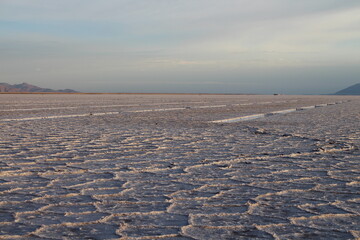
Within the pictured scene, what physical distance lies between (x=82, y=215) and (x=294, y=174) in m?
1.68

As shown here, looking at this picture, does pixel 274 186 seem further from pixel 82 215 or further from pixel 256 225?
pixel 82 215

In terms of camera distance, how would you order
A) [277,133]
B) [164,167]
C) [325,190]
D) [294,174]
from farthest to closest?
[277,133] → [164,167] → [294,174] → [325,190]

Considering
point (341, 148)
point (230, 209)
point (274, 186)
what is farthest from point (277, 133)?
point (230, 209)

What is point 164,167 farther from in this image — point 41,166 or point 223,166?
point 41,166

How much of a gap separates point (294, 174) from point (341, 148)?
1.68 metres

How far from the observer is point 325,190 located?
293 cm

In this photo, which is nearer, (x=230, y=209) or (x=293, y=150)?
(x=230, y=209)

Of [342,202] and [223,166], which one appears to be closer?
[342,202]

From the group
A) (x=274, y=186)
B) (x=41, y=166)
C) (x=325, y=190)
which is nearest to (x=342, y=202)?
(x=325, y=190)

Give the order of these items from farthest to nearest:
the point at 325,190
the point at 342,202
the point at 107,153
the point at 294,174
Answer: the point at 107,153
the point at 294,174
the point at 325,190
the point at 342,202

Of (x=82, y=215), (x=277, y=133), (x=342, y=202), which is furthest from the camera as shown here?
(x=277, y=133)

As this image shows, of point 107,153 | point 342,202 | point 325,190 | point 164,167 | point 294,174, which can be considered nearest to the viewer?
point 342,202

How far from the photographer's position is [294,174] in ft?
11.4

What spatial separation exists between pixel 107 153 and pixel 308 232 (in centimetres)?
273
